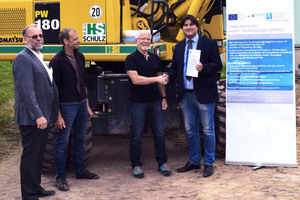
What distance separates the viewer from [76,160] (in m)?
5.64

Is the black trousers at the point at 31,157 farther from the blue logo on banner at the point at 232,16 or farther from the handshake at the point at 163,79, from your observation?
the blue logo on banner at the point at 232,16

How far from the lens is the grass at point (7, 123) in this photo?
764cm

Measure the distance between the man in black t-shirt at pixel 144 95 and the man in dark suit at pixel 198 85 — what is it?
238mm

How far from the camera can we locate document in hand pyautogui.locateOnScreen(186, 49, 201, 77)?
547 centimetres

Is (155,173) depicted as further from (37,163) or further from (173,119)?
(37,163)

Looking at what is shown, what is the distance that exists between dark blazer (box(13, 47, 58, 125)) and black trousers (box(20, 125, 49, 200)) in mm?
129

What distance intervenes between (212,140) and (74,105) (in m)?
1.62

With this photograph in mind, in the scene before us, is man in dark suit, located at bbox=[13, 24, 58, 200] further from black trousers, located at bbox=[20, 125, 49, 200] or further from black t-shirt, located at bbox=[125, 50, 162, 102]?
black t-shirt, located at bbox=[125, 50, 162, 102]

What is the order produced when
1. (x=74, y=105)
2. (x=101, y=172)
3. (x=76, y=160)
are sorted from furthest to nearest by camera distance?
(x=101, y=172)
(x=76, y=160)
(x=74, y=105)

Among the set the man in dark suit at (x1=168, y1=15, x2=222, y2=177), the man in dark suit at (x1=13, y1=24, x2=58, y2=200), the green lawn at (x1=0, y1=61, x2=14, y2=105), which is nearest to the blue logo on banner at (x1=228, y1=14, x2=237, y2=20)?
the man in dark suit at (x1=168, y1=15, x2=222, y2=177)

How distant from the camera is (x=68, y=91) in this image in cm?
516

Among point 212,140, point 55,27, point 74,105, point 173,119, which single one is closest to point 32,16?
point 55,27

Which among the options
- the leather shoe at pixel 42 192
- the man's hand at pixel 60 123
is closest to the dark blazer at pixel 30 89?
the man's hand at pixel 60 123

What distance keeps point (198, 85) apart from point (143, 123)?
74 centimetres
